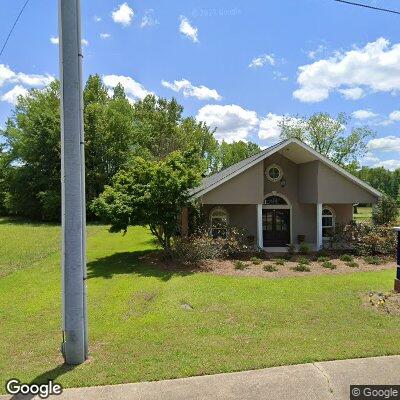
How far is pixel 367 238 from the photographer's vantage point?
1681 cm

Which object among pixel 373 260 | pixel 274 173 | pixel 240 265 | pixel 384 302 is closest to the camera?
pixel 384 302

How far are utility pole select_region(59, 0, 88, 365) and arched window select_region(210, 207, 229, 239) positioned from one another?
1313 cm

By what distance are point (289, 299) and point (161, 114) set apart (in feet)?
155

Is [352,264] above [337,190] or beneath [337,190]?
beneath

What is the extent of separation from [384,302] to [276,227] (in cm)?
1140

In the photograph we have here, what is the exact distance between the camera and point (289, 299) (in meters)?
9.56

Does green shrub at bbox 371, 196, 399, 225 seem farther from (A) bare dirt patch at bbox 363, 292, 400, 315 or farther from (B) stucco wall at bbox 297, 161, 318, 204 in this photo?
(A) bare dirt patch at bbox 363, 292, 400, 315

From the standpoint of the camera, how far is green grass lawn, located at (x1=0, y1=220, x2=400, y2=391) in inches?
224

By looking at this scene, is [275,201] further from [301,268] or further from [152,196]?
[152,196]

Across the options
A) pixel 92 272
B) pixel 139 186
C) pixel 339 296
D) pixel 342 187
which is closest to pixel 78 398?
pixel 339 296

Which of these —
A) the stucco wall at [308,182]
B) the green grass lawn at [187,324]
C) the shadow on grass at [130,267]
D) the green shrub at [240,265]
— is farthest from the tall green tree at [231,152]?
the green grass lawn at [187,324]

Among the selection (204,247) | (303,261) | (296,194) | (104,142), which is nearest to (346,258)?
(303,261)

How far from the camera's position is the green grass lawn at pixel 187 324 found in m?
5.69

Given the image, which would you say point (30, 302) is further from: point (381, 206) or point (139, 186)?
point (381, 206)
